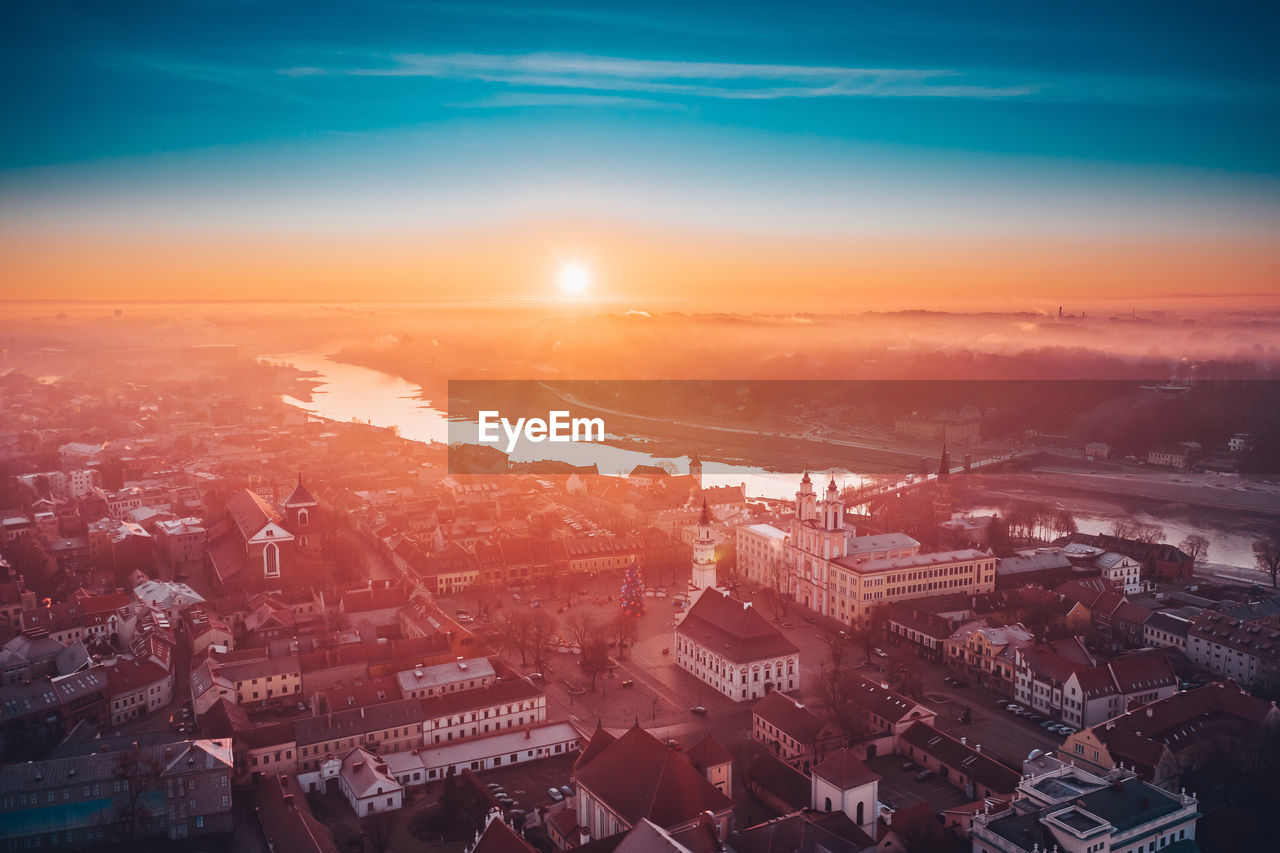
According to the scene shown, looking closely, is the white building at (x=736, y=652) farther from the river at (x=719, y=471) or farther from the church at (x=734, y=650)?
the river at (x=719, y=471)

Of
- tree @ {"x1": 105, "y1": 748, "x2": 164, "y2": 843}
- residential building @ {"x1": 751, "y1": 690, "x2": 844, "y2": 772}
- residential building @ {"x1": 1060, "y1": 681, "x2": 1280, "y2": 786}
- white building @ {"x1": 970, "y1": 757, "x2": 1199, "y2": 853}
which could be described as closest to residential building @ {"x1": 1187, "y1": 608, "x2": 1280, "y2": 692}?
residential building @ {"x1": 1060, "y1": 681, "x2": 1280, "y2": 786}

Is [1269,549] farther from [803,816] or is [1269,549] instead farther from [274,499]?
[274,499]

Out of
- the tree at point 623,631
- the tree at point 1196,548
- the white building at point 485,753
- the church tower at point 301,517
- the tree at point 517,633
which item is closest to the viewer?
the white building at point 485,753

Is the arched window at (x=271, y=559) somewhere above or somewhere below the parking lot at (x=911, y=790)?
above

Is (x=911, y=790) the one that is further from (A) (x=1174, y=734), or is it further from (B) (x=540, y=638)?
(B) (x=540, y=638)

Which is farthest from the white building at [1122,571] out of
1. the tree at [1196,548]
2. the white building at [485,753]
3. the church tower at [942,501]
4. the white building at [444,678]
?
the white building at [444,678]

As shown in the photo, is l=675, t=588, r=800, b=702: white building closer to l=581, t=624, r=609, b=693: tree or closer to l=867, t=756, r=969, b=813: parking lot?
l=581, t=624, r=609, b=693: tree

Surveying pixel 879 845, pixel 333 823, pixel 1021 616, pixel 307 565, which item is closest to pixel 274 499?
pixel 307 565

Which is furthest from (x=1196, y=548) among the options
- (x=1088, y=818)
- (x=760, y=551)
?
(x=1088, y=818)
